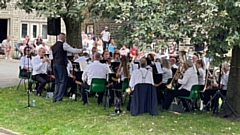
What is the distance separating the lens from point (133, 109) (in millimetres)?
10383

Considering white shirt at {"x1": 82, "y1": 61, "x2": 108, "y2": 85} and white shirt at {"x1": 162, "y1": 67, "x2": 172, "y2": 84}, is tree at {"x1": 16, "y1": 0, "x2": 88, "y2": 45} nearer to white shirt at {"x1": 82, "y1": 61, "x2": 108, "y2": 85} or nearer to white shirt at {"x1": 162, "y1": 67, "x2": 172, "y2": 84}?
white shirt at {"x1": 82, "y1": 61, "x2": 108, "y2": 85}

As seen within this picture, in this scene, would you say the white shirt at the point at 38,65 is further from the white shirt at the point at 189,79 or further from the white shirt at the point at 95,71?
the white shirt at the point at 189,79

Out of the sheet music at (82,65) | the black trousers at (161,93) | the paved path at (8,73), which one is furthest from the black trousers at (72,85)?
the paved path at (8,73)

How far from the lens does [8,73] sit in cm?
1998

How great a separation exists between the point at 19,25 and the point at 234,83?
73.4 ft

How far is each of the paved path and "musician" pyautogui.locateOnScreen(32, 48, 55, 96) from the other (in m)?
2.91

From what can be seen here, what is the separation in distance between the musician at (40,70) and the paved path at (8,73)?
9.55 feet

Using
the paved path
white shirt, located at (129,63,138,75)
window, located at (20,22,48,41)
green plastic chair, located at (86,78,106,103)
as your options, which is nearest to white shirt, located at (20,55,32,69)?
the paved path

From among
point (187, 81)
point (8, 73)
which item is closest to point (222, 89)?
point (187, 81)

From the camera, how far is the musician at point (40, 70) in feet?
43.1

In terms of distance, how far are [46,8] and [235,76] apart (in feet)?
15.2

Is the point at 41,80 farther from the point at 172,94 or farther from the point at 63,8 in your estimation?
the point at 63,8

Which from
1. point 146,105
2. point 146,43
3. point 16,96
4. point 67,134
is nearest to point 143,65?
point 146,105

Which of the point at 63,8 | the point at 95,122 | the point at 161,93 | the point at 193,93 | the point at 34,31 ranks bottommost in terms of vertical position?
the point at 95,122
